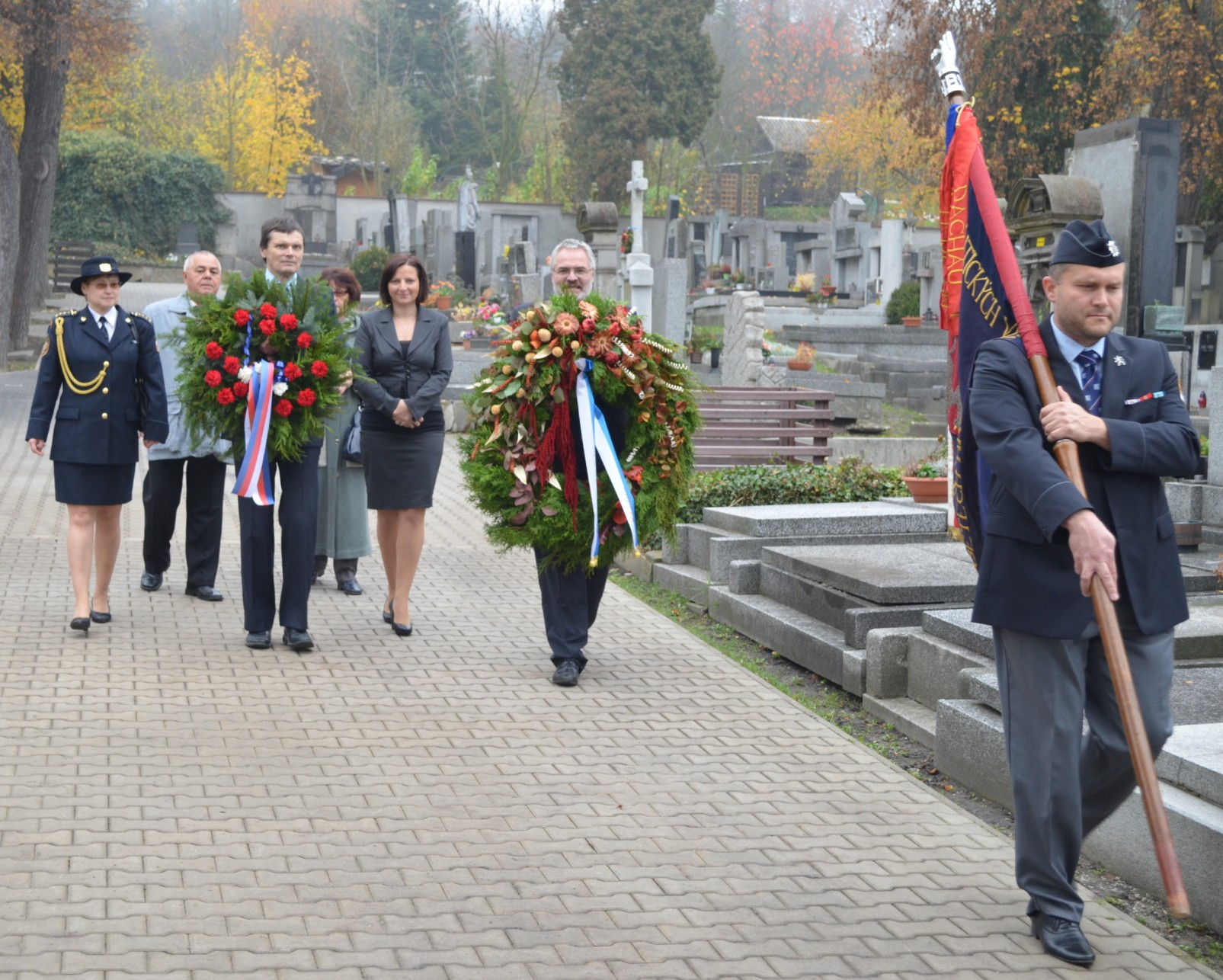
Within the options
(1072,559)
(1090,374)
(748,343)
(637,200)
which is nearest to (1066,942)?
(1072,559)

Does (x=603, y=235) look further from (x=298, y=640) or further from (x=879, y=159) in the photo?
(x=879, y=159)

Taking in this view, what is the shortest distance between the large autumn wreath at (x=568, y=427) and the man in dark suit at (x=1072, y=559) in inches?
118

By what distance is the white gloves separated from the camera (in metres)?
5.80

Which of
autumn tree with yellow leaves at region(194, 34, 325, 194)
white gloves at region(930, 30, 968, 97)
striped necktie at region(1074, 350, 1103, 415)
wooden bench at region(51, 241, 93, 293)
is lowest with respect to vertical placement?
striped necktie at region(1074, 350, 1103, 415)

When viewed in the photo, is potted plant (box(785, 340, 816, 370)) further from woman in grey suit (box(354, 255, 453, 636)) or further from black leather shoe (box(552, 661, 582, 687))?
black leather shoe (box(552, 661, 582, 687))

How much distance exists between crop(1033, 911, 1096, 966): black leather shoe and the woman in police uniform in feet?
17.3

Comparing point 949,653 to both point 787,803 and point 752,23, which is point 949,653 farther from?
point 752,23

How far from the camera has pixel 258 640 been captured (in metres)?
7.23

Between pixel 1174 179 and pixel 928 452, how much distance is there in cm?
580

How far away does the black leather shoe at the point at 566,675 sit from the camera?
22.1 feet

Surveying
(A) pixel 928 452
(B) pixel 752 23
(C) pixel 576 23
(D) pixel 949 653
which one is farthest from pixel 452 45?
(D) pixel 949 653

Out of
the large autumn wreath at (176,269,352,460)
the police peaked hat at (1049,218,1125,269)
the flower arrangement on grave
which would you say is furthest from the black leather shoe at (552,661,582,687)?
the flower arrangement on grave

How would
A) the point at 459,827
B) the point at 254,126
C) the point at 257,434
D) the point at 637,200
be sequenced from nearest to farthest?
Result: 1. the point at 459,827
2. the point at 257,434
3. the point at 637,200
4. the point at 254,126

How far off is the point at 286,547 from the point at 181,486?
4.91ft
